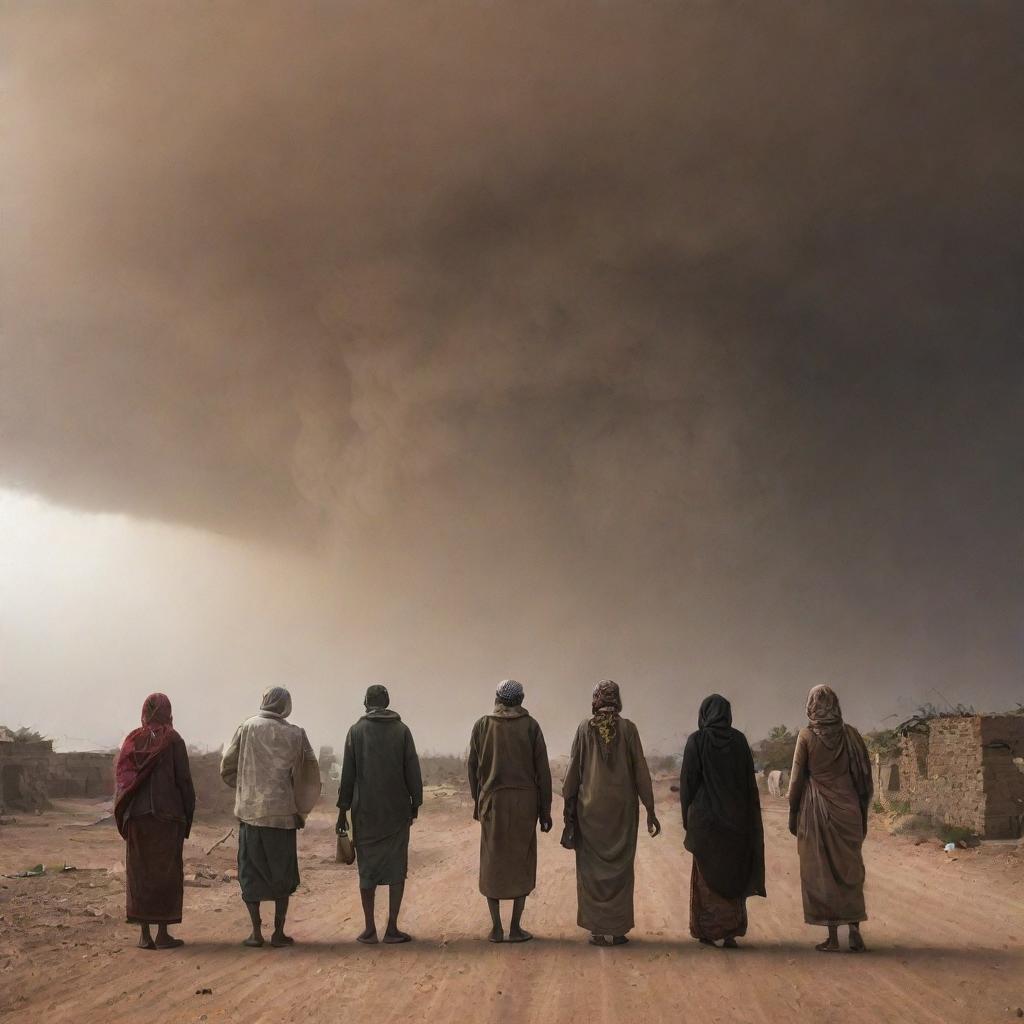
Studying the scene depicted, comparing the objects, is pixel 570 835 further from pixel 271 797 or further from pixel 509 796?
pixel 271 797

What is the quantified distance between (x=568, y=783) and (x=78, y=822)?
15.5 metres

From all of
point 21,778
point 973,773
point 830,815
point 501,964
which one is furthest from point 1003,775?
point 21,778

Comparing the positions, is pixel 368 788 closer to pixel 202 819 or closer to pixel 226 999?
pixel 226 999

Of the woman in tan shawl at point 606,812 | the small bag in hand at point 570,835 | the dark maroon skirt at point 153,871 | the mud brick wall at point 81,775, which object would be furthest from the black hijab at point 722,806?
the mud brick wall at point 81,775

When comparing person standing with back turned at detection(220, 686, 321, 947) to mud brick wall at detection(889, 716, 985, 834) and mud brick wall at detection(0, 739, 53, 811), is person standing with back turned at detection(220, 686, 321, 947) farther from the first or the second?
mud brick wall at detection(0, 739, 53, 811)

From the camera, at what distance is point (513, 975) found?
6.87 m

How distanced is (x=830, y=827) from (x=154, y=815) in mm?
5651

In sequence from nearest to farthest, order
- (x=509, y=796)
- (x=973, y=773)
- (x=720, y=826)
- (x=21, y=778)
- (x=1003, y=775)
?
1. (x=720, y=826)
2. (x=509, y=796)
3. (x=1003, y=775)
4. (x=973, y=773)
5. (x=21, y=778)

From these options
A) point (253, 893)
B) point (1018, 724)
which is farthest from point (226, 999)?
point (1018, 724)

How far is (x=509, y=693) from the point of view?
8.55 m

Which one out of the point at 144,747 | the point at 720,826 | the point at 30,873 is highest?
the point at 144,747

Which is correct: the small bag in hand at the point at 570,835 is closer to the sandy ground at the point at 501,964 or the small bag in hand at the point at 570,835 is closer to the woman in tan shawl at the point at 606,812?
the woman in tan shawl at the point at 606,812

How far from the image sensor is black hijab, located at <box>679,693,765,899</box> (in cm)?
788

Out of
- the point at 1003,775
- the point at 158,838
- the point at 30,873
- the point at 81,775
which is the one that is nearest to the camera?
the point at 158,838
